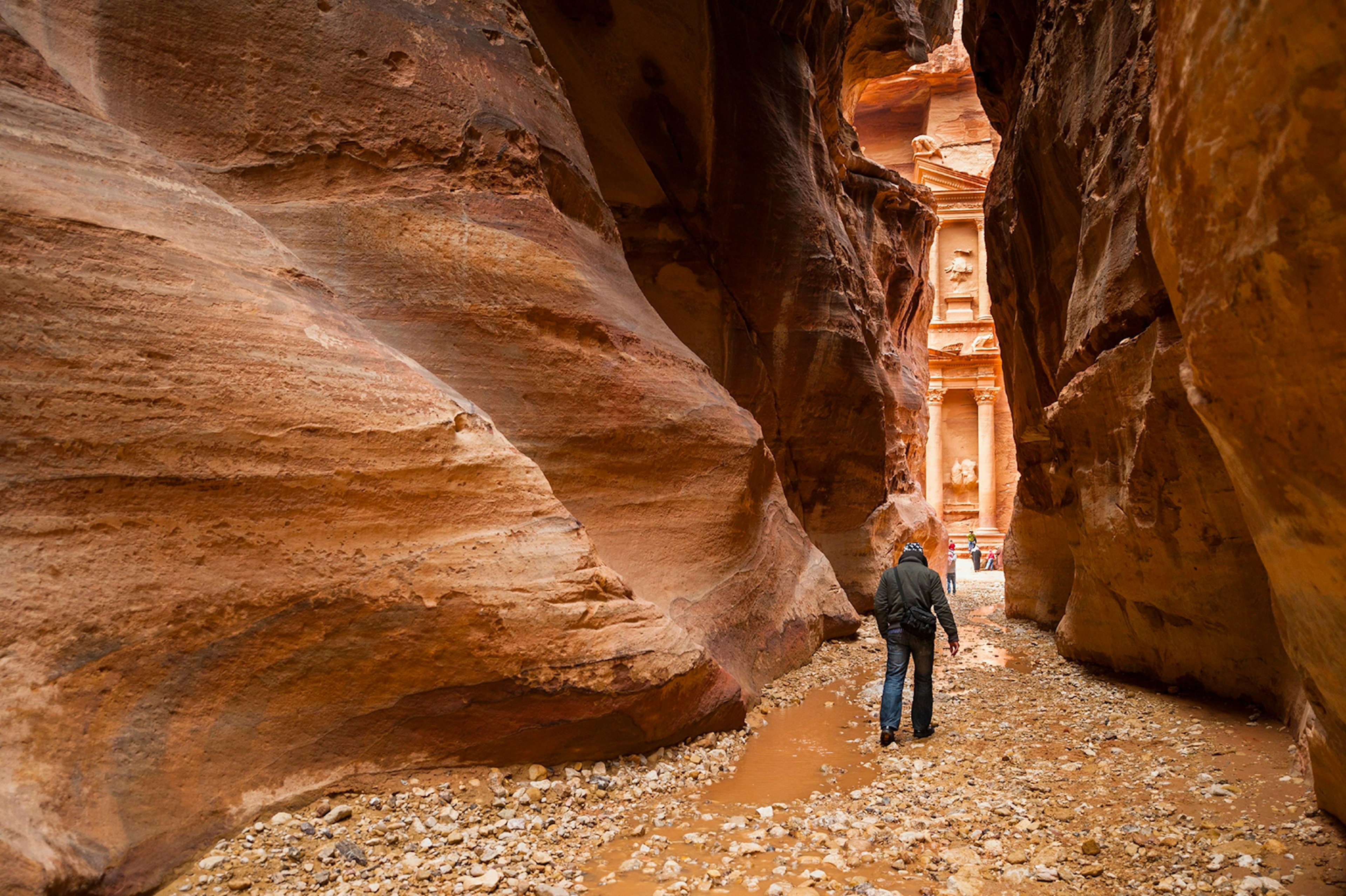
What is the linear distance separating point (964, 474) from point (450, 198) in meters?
27.7

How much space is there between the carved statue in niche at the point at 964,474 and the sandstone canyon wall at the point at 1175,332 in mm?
17719

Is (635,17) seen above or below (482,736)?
Result: above

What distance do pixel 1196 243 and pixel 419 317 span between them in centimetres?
465

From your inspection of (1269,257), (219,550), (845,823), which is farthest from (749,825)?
(1269,257)

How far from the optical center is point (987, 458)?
30.6 meters

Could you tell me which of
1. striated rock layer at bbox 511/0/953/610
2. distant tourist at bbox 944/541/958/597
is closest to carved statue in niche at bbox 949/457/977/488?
distant tourist at bbox 944/541/958/597

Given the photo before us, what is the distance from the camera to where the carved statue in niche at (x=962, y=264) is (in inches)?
1260

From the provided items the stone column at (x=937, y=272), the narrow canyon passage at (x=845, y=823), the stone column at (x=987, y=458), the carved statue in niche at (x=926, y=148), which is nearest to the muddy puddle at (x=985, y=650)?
the narrow canyon passage at (x=845, y=823)

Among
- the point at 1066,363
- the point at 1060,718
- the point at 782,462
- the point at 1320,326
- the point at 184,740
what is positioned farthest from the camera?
the point at 782,462

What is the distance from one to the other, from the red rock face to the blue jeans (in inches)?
126

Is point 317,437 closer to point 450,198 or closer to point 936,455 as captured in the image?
point 450,198

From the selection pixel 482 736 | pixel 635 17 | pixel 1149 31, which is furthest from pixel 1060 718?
pixel 635 17

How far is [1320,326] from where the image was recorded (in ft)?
7.57

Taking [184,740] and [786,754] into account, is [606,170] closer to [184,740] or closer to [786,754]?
[786,754]
